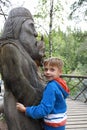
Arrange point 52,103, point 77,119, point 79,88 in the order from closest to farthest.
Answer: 1. point 52,103
2. point 77,119
3. point 79,88

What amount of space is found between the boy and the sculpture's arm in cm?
8

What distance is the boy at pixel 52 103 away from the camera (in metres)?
1.95

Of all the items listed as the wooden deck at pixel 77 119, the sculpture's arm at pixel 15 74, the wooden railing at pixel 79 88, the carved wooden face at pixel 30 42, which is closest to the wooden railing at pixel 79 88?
the wooden railing at pixel 79 88

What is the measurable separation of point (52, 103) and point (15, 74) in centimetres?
32

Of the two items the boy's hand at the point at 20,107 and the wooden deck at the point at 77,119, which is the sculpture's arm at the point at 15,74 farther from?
the wooden deck at the point at 77,119

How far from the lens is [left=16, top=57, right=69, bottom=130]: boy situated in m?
1.95

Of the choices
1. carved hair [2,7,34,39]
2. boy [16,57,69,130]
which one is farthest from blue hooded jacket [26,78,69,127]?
carved hair [2,7,34,39]

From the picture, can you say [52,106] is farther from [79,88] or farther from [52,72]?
[79,88]

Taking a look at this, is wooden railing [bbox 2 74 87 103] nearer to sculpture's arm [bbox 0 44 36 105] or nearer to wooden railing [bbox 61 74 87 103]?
wooden railing [bbox 61 74 87 103]

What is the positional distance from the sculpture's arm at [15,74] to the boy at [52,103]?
3.3 inches

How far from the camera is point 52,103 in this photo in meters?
1.96

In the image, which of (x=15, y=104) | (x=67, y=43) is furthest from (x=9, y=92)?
(x=67, y=43)

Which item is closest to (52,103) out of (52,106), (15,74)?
(52,106)

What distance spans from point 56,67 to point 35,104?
303 mm
